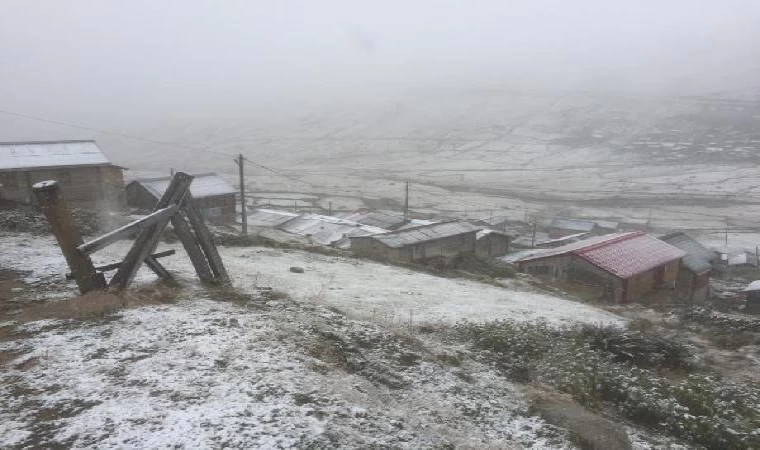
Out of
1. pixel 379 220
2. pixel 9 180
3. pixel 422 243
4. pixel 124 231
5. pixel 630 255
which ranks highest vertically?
pixel 124 231

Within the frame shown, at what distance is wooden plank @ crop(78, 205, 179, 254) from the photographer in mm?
8086

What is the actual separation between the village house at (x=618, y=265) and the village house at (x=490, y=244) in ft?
23.6

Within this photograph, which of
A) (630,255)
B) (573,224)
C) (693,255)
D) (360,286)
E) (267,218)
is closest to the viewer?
(360,286)

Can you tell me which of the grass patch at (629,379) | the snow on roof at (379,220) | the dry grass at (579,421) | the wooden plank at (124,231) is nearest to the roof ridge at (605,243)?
the grass patch at (629,379)

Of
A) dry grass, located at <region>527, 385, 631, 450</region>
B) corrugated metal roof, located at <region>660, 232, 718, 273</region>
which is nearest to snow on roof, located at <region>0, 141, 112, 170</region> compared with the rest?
dry grass, located at <region>527, 385, 631, 450</region>

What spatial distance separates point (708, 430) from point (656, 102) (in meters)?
155

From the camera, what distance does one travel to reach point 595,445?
5.68 meters

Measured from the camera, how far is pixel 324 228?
37.3 meters

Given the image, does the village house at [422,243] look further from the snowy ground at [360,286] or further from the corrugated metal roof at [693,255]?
the corrugated metal roof at [693,255]

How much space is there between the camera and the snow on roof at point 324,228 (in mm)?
35062

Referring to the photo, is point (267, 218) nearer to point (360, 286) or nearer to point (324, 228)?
point (324, 228)

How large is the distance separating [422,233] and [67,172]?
19.7 m

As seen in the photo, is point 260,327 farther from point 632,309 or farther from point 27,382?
point 632,309

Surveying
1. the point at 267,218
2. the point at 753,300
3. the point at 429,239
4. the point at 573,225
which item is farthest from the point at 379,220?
the point at 753,300
